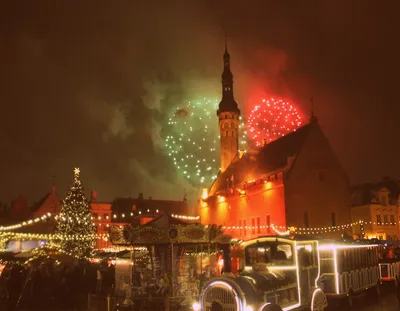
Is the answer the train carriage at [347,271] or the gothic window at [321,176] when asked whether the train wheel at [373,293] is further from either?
the gothic window at [321,176]

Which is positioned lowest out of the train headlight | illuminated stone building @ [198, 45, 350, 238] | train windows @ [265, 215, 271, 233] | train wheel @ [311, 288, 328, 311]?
the train headlight

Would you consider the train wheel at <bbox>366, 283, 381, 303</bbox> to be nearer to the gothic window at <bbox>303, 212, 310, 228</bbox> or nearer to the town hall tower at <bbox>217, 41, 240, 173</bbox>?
the gothic window at <bbox>303, 212, 310, 228</bbox>

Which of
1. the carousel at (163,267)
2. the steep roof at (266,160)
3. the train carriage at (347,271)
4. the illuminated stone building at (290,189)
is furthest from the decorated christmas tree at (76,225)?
the train carriage at (347,271)

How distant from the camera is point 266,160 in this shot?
166 feet

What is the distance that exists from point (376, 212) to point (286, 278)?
45511mm

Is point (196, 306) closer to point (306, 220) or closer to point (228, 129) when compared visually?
point (306, 220)

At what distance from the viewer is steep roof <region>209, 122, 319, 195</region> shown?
45.9 meters

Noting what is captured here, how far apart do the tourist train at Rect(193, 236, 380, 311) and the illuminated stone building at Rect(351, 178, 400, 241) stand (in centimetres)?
3581

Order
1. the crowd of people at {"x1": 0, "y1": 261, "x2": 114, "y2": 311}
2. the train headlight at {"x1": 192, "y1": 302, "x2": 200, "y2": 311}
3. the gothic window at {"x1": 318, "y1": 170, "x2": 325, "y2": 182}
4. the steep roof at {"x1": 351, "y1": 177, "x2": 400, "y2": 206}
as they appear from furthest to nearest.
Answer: the steep roof at {"x1": 351, "y1": 177, "x2": 400, "y2": 206}, the gothic window at {"x1": 318, "y1": 170, "x2": 325, "y2": 182}, the crowd of people at {"x1": 0, "y1": 261, "x2": 114, "y2": 311}, the train headlight at {"x1": 192, "y1": 302, "x2": 200, "y2": 311}

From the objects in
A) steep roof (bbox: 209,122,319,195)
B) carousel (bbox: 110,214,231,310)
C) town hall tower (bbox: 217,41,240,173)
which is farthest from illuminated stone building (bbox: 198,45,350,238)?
carousel (bbox: 110,214,231,310)

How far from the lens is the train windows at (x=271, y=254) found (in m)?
15.3

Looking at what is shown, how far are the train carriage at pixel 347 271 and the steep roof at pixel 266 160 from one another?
2092 cm

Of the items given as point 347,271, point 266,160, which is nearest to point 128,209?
point 266,160

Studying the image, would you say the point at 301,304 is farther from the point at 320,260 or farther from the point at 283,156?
the point at 283,156
